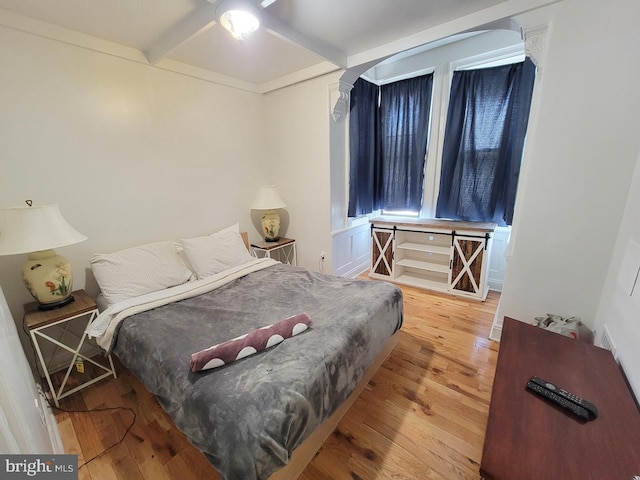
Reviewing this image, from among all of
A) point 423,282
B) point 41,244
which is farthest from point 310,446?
point 423,282

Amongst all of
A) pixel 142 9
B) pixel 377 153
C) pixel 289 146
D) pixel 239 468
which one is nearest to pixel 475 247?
pixel 377 153

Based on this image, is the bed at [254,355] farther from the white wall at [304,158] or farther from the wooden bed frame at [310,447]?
the white wall at [304,158]

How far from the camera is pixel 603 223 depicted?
1675 mm

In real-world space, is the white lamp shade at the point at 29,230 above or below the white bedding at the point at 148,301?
above

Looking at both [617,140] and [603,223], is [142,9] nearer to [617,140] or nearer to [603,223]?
[617,140]

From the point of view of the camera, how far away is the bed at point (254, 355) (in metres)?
1.02

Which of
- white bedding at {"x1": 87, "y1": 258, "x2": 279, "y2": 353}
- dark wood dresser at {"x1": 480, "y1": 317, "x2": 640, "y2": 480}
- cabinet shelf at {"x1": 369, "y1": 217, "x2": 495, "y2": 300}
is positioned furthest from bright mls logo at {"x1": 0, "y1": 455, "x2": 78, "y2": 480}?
cabinet shelf at {"x1": 369, "y1": 217, "x2": 495, "y2": 300}

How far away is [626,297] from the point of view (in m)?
1.29

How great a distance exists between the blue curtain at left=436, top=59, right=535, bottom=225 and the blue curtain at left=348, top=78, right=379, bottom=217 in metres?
0.92

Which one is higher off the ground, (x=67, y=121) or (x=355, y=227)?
(x=67, y=121)

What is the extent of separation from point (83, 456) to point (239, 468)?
1.08 metres

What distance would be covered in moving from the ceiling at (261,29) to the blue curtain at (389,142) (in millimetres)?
966

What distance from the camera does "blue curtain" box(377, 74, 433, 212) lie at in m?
3.30

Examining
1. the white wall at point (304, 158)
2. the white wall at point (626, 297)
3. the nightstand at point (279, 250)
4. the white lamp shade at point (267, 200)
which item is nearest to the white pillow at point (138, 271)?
the nightstand at point (279, 250)
